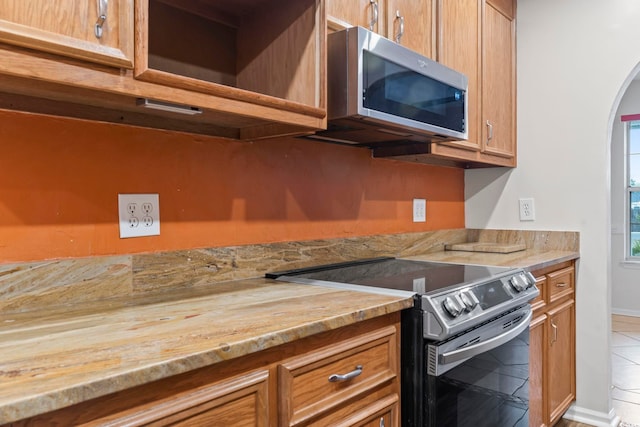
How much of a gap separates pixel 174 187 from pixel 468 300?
3.09 feet

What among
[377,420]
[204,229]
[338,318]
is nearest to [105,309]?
[204,229]

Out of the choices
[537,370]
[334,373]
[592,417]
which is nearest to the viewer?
[334,373]

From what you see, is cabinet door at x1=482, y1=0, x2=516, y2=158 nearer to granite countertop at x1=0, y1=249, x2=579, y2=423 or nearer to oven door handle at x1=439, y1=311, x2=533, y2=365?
oven door handle at x1=439, y1=311, x2=533, y2=365

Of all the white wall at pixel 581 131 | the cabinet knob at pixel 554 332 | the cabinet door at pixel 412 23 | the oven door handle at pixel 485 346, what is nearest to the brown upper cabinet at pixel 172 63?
the cabinet door at pixel 412 23

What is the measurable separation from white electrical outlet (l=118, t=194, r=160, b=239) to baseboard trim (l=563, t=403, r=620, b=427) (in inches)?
92.1

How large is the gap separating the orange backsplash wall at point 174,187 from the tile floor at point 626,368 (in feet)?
5.73

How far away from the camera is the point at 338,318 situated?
1.01 metres

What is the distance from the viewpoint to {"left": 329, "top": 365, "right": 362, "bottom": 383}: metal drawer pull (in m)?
1.03

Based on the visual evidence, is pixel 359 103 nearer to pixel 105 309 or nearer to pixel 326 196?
pixel 326 196

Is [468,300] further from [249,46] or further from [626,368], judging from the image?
[626,368]

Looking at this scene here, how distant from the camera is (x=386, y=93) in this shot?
1.46 m

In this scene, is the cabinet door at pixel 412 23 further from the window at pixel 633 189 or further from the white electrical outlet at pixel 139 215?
the window at pixel 633 189

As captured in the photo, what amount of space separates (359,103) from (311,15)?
0.95ft

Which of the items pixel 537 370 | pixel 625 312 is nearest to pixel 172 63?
pixel 537 370
